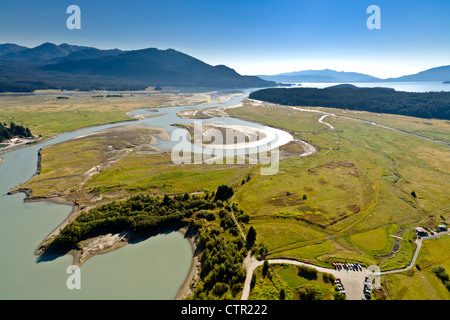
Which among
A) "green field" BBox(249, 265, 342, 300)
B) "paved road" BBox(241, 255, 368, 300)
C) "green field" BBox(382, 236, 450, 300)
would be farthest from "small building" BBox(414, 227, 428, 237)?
"green field" BBox(249, 265, 342, 300)

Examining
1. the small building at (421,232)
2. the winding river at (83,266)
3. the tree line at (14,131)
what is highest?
the tree line at (14,131)

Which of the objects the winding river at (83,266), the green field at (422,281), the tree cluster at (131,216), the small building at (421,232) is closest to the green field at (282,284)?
the green field at (422,281)

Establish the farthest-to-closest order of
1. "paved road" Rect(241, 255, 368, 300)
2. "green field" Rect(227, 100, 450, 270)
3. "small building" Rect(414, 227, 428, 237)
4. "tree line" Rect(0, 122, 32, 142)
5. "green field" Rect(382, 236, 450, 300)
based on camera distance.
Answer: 1. "tree line" Rect(0, 122, 32, 142)
2. "small building" Rect(414, 227, 428, 237)
3. "green field" Rect(227, 100, 450, 270)
4. "paved road" Rect(241, 255, 368, 300)
5. "green field" Rect(382, 236, 450, 300)

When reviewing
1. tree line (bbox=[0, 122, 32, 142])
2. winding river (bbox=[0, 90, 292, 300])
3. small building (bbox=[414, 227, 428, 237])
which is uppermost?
tree line (bbox=[0, 122, 32, 142])

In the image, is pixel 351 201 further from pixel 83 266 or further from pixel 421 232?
pixel 83 266

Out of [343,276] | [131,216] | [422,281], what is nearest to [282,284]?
[343,276]

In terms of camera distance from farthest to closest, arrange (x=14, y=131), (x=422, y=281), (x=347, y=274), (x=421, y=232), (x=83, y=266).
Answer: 1. (x=14, y=131)
2. (x=421, y=232)
3. (x=83, y=266)
4. (x=347, y=274)
5. (x=422, y=281)

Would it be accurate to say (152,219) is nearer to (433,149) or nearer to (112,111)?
(433,149)

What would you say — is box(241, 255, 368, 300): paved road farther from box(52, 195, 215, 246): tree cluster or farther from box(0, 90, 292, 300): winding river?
box(52, 195, 215, 246): tree cluster

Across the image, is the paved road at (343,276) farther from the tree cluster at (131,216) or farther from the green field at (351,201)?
the tree cluster at (131,216)

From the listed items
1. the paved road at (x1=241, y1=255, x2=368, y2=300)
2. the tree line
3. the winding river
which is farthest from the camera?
the tree line
